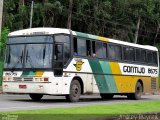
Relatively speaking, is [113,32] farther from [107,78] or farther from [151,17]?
[107,78]

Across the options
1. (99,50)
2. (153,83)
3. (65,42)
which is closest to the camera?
(65,42)

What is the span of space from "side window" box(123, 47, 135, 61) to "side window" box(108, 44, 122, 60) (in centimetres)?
58

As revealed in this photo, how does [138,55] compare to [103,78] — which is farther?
[138,55]

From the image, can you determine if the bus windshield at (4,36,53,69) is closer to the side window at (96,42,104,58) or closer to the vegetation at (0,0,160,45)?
the side window at (96,42,104,58)

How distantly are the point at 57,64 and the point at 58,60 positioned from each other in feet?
0.63

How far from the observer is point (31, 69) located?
21828mm

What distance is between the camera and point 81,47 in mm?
23750

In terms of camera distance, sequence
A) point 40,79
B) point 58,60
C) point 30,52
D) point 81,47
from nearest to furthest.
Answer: point 40,79 < point 58,60 < point 30,52 < point 81,47

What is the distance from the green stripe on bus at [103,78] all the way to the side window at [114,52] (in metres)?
0.85

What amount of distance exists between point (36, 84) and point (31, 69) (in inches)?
27.9

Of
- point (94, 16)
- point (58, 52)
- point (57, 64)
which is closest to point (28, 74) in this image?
point (57, 64)

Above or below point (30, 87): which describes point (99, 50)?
above

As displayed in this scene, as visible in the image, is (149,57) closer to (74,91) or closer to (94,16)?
(74,91)

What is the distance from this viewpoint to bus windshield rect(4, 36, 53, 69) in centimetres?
2177
